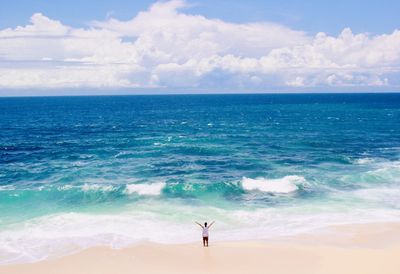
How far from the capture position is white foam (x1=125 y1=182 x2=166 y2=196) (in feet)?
117

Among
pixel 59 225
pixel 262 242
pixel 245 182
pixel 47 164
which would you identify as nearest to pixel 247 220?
pixel 262 242

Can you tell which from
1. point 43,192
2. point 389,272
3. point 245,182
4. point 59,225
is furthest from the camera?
point 245,182

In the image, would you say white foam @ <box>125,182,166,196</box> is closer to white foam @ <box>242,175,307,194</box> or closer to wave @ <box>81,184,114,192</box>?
wave @ <box>81,184,114,192</box>

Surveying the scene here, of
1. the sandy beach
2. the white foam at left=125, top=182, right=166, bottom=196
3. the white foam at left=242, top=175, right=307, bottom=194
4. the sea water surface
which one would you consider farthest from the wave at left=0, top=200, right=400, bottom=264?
the white foam at left=242, top=175, right=307, bottom=194

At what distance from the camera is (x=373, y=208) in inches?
1219

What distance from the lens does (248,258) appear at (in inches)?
859

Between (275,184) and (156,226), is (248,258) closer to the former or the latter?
(156,226)

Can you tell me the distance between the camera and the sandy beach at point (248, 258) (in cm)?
2064

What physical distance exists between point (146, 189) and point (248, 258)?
16319 millimetres

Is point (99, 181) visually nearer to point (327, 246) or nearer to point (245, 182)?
point (245, 182)

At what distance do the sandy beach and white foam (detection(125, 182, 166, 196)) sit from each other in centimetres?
1170

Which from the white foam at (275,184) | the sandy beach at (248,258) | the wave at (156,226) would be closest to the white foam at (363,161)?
the white foam at (275,184)

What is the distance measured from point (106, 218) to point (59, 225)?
3.23 metres

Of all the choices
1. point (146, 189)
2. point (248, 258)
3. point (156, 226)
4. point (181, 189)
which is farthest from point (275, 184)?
point (248, 258)
